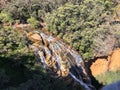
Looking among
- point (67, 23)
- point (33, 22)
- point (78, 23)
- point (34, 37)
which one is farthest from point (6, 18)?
point (78, 23)

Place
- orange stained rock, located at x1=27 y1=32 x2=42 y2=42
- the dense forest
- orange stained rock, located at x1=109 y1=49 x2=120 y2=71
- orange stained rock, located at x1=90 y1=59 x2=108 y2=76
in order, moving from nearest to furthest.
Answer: the dense forest
orange stained rock, located at x1=27 y1=32 x2=42 y2=42
orange stained rock, located at x1=109 y1=49 x2=120 y2=71
orange stained rock, located at x1=90 y1=59 x2=108 y2=76

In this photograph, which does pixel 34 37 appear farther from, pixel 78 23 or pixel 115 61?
pixel 115 61

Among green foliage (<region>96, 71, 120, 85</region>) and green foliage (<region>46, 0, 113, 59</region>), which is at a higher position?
green foliage (<region>46, 0, 113, 59</region>)

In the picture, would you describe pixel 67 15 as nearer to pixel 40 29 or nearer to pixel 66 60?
pixel 40 29

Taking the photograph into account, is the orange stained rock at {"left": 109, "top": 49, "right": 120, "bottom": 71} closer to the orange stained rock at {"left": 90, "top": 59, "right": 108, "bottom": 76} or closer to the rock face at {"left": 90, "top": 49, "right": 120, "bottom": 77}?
the rock face at {"left": 90, "top": 49, "right": 120, "bottom": 77}

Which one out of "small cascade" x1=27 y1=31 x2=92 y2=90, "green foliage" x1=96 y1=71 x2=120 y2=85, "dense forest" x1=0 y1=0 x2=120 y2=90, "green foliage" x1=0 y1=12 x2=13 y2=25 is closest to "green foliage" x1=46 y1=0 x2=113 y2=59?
"dense forest" x1=0 y1=0 x2=120 y2=90

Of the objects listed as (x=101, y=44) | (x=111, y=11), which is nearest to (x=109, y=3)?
(x=111, y=11)

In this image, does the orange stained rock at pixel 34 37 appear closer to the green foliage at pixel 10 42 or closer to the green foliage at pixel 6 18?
the green foliage at pixel 10 42
